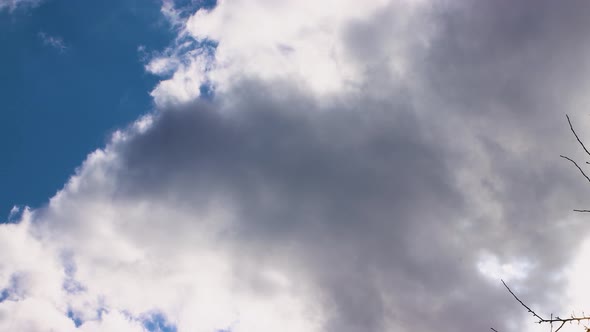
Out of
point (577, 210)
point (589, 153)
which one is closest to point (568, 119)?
point (589, 153)

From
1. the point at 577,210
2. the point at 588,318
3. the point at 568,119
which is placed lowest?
the point at 588,318

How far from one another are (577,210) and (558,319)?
7.44 feet

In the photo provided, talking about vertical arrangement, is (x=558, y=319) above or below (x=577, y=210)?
below

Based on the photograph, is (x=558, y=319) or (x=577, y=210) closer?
(x=558, y=319)

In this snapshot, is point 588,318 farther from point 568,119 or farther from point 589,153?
point 568,119

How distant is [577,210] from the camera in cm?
881

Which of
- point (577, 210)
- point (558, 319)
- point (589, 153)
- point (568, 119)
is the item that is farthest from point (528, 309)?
point (568, 119)

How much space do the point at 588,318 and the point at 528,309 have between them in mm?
994

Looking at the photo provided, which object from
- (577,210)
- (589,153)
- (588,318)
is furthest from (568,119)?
(588,318)

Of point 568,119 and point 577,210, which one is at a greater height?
point 568,119

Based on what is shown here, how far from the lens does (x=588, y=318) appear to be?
8.00m

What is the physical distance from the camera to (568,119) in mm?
8031

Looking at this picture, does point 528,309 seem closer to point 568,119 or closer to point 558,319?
point 558,319

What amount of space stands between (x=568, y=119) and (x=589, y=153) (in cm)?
78
